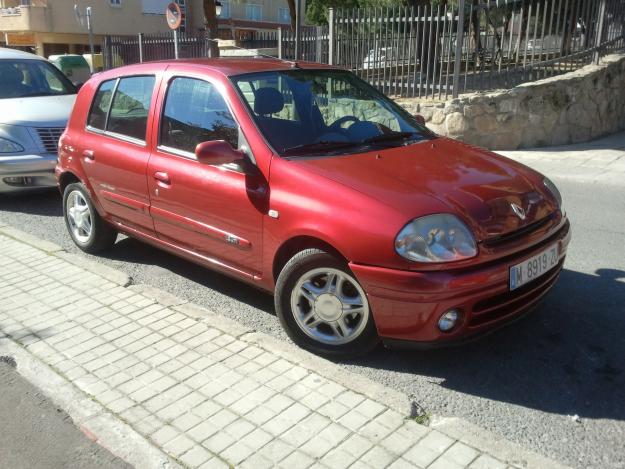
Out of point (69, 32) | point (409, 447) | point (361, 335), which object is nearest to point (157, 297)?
point (361, 335)

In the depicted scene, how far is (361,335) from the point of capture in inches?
135

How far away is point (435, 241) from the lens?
10.2ft

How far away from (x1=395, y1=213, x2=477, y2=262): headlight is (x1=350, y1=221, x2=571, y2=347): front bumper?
3.2 inches

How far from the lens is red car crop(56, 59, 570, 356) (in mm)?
3133

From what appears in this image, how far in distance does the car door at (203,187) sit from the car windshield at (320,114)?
23 centimetres

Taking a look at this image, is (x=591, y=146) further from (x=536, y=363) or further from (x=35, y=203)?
(x=35, y=203)

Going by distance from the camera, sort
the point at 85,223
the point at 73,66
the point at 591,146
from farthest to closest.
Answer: the point at 73,66
the point at 591,146
the point at 85,223

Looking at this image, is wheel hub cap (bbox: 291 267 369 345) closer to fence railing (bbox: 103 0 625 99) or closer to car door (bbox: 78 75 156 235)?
car door (bbox: 78 75 156 235)

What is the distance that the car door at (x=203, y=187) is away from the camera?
3797 millimetres

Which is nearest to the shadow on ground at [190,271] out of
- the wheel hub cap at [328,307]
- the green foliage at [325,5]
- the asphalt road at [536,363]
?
the asphalt road at [536,363]

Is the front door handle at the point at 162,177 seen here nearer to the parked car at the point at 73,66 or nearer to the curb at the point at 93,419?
the curb at the point at 93,419

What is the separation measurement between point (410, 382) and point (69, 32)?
139 ft

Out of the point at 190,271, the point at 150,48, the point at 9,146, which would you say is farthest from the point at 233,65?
the point at 150,48

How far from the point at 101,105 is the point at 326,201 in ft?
9.19
